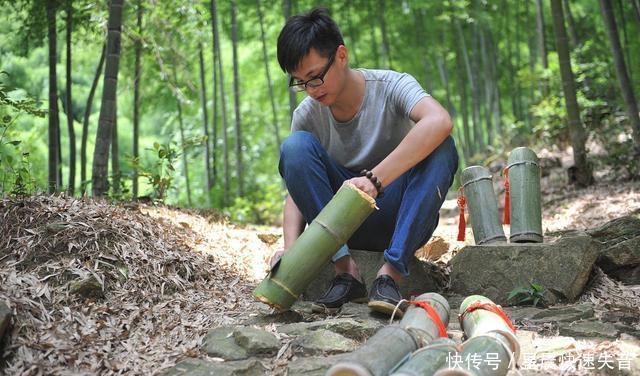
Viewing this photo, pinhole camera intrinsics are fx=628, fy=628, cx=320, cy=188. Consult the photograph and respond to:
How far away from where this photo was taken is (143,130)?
1905cm

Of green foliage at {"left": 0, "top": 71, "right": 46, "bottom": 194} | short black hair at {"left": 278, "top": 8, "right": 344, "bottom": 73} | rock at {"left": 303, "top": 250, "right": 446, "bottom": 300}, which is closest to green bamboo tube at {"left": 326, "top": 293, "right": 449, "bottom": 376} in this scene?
rock at {"left": 303, "top": 250, "right": 446, "bottom": 300}

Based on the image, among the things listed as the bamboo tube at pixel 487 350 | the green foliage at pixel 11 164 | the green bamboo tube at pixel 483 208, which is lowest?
the bamboo tube at pixel 487 350

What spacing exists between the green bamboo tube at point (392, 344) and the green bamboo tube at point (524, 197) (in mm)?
1000

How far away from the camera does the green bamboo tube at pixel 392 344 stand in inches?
63.0

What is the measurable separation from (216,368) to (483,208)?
171 centimetres

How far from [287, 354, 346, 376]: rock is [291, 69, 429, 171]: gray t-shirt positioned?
1013mm

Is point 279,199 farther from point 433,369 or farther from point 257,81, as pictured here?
point 257,81

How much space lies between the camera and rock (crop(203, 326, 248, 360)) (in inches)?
77.7

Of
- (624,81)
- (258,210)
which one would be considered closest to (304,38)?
(624,81)

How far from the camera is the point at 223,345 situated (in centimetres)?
203

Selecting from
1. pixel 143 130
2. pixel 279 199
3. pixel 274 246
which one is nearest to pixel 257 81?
pixel 143 130

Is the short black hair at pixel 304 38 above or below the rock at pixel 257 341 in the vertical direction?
above

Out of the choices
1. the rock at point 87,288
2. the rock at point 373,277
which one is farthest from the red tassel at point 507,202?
the rock at point 87,288

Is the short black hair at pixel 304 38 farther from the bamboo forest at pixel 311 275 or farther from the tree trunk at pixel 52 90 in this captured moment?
the tree trunk at pixel 52 90
